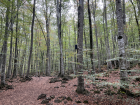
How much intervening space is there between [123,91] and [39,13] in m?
16.6

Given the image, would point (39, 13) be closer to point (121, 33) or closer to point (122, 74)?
point (121, 33)

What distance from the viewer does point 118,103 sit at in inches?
146

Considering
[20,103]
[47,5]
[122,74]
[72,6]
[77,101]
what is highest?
[47,5]

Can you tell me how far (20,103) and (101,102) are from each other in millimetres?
4824

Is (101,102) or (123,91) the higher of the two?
(123,91)

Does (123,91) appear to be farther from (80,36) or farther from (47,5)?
(47,5)

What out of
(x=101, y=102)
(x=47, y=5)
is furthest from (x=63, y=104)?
(x=47, y=5)

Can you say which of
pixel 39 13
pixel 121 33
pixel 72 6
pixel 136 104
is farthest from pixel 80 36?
pixel 39 13

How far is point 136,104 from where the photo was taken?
329cm

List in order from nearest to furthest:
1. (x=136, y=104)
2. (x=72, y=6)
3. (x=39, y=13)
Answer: (x=136, y=104), (x=72, y=6), (x=39, y=13)

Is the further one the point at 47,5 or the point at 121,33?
the point at 47,5

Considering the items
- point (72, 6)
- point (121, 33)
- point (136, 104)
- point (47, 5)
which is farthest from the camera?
point (47, 5)

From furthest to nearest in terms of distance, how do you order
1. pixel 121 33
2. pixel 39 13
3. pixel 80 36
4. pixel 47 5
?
pixel 39 13 → pixel 47 5 → pixel 80 36 → pixel 121 33

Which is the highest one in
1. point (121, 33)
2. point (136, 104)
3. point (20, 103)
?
point (121, 33)
